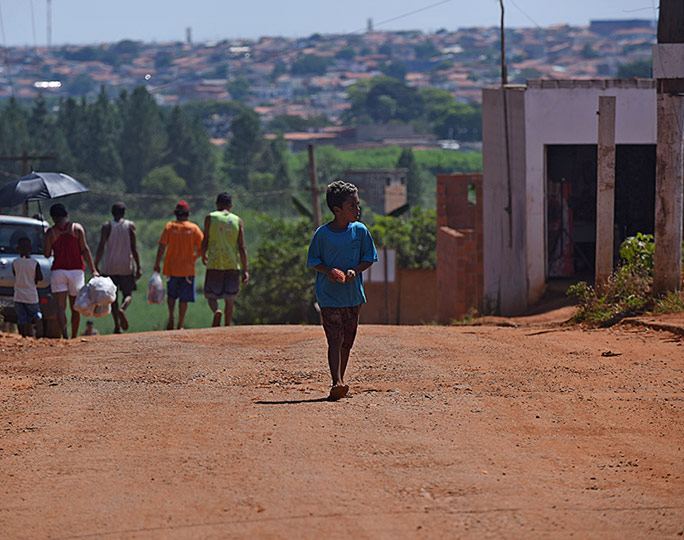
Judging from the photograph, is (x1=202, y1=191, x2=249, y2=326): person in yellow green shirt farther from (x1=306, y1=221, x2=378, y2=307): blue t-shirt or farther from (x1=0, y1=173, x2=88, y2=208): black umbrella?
(x1=306, y1=221, x2=378, y2=307): blue t-shirt

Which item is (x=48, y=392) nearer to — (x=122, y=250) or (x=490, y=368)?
(x=490, y=368)

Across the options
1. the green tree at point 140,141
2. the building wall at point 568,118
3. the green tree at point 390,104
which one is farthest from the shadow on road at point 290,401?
the green tree at point 390,104

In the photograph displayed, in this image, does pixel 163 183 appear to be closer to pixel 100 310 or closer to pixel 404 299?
pixel 404 299

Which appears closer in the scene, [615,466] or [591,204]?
[615,466]

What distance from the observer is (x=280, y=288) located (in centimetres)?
3797

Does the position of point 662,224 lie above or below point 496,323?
above

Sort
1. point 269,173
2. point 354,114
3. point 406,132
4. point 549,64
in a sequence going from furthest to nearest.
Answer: point 549,64 < point 354,114 < point 406,132 < point 269,173

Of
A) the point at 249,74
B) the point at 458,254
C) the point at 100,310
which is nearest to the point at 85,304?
the point at 100,310

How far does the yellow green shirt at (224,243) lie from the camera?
12094 mm

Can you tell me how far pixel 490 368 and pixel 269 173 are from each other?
305 feet

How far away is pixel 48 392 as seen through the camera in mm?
7734

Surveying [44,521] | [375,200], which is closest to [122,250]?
[44,521]

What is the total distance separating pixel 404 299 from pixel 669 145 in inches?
753

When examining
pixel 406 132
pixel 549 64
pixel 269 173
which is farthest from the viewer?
pixel 549 64
